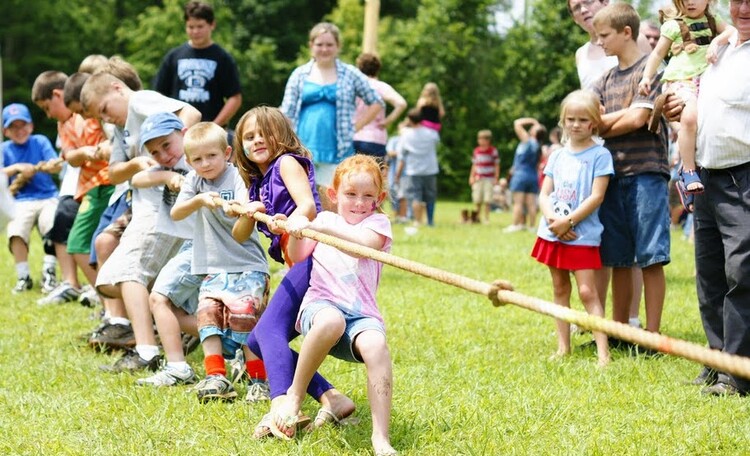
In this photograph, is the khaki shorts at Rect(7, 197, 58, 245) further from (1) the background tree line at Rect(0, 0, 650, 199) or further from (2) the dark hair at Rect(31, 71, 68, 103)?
(1) the background tree line at Rect(0, 0, 650, 199)

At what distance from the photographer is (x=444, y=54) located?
3747 centimetres

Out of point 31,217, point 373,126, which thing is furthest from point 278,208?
point 373,126

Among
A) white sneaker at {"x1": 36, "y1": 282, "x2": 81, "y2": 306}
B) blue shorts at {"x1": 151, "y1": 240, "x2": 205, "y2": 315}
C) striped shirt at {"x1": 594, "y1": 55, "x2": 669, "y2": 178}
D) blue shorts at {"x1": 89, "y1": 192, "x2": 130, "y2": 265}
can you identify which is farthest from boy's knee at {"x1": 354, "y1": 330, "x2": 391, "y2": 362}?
white sneaker at {"x1": 36, "y1": 282, "x2": 81, "y2": 306}

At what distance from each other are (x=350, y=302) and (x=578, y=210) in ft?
6.81

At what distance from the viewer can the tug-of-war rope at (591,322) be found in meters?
2.06

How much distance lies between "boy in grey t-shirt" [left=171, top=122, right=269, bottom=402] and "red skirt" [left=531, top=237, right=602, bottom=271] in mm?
1725

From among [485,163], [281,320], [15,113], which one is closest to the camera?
[281,320]

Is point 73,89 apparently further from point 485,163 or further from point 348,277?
point 485,163

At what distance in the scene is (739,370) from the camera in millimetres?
2006

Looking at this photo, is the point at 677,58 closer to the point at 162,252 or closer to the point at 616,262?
the point at 616,262

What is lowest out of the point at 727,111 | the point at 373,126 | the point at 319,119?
the point at 373,126

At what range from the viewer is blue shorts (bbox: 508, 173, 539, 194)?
54.0 ft

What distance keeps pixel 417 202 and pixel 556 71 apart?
71.7ft

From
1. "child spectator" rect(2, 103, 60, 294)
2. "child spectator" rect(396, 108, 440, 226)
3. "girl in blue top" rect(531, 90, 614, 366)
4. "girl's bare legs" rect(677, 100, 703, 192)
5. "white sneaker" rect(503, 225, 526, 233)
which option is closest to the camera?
"girl's bare legs" rect(677, 100, 703, 192)
